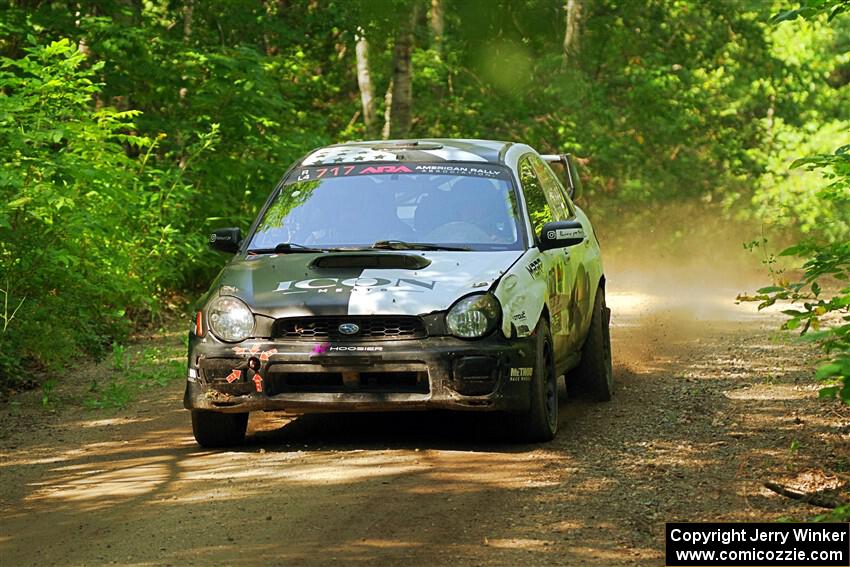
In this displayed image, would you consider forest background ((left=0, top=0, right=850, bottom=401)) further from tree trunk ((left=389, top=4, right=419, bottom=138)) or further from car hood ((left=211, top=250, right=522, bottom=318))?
car hood ((left=211, top=250, right=522, bottom=318))

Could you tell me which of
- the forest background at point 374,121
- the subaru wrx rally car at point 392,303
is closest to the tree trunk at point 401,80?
the forest background at point 374,121

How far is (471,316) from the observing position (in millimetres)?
8078

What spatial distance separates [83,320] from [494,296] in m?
5.78

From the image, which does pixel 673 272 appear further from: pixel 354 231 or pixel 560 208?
pixel 354 231

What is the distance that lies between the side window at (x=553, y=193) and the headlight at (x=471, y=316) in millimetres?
2141

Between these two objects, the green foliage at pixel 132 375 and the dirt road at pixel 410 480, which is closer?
the dirt road at pixel 410 480

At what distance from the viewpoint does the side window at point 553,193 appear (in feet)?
33.8

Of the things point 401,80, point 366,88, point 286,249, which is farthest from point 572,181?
point 366,88

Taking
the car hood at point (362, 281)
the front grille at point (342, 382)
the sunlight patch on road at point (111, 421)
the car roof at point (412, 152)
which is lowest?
the sunlight patch on road at point (111, 421)

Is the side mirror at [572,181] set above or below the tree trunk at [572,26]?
below

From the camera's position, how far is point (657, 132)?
32125 mm

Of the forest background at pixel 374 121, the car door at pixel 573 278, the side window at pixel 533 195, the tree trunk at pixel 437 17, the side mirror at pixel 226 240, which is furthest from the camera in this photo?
the tree trunk at pixel 437 17

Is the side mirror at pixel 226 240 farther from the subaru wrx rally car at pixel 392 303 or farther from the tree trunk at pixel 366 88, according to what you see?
the tree trunk at pixel 366 88

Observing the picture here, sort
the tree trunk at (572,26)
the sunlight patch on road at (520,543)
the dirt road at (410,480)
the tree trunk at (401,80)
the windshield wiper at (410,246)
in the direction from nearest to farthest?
the sunlight patch on road at (520,543)
the dirt road at (410,480)
the windshield wiper at (410,246)
the tree trunk at (401,80)
the tree trunk at (572,26)
